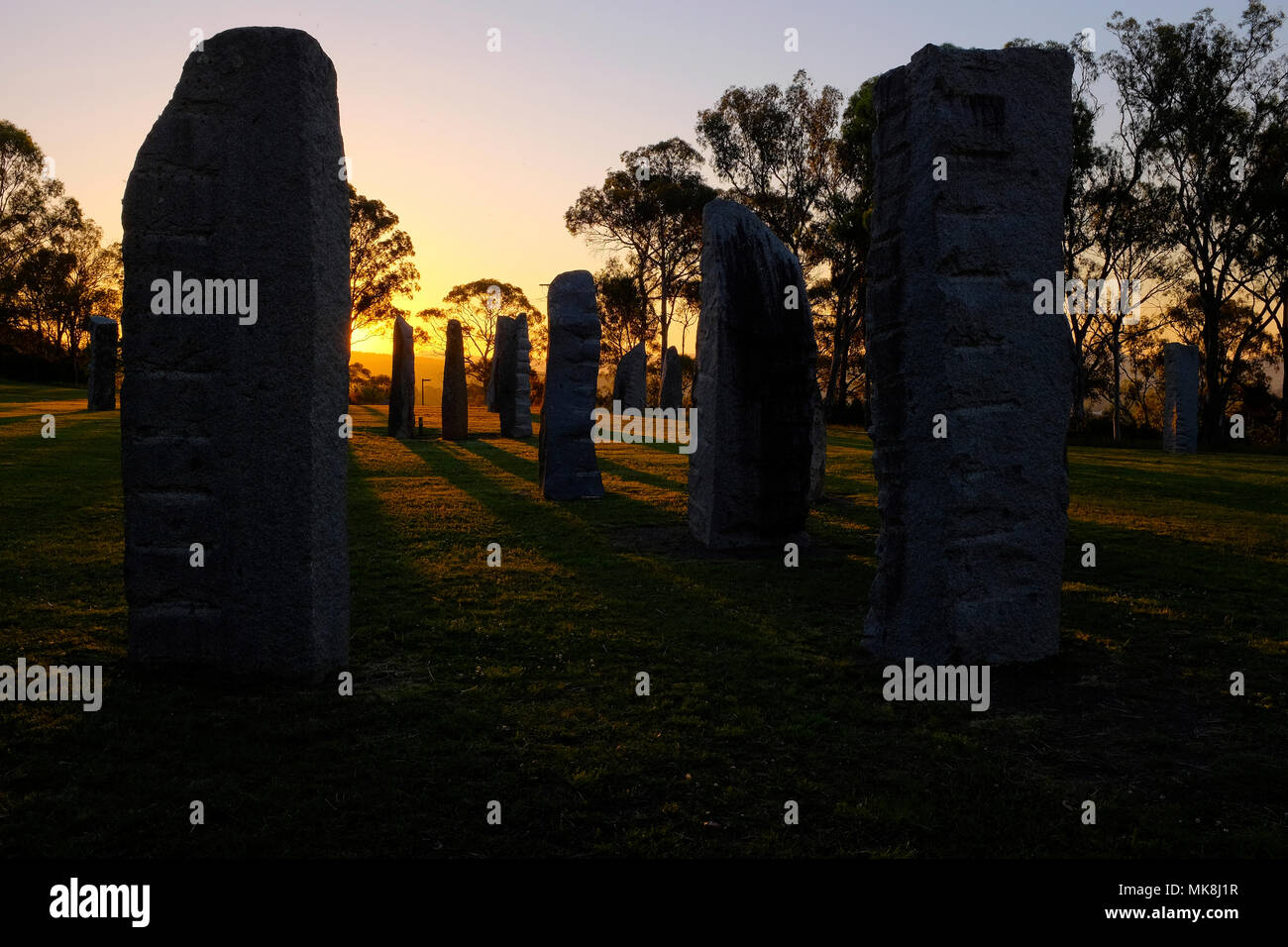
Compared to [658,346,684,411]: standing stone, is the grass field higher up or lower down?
lower down

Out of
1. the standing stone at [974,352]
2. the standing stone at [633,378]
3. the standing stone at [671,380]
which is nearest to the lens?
the standing stone at [974,352]

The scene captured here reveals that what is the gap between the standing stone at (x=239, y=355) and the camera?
4.41 meters

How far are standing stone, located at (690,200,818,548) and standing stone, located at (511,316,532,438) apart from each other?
13.7 metres

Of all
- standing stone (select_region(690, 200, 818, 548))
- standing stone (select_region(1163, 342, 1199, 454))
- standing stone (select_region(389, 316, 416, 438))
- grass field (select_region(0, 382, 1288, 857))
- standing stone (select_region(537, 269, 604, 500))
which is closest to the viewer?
grass field (select_region(0, 382, 1288, 857))

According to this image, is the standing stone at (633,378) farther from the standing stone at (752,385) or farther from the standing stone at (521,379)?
the standing stone at (752,385)

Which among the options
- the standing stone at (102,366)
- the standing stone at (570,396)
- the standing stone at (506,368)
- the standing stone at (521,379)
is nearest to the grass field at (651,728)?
the standing stone at (570,396)

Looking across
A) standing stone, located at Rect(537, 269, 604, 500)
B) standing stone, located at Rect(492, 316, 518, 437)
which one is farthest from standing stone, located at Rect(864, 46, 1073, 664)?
standing stone, located at Rect(492, 316, 518, 437)

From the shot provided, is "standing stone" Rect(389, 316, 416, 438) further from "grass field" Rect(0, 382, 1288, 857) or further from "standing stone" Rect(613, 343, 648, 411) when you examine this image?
"grass field" Rect(0, 382, 1288, 857)

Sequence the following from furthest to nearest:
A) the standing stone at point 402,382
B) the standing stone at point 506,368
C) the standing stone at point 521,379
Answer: the standing stone at point 506,368
the standing stone at point 521,379
the standing stone at point 402,382

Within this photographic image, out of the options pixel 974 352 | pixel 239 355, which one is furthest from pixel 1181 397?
pixel 239 355

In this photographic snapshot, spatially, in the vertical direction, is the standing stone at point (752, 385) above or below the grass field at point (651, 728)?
above

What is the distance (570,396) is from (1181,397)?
16763mm

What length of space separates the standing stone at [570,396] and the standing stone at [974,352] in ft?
24.4

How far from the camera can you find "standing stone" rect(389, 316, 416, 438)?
2053cm
